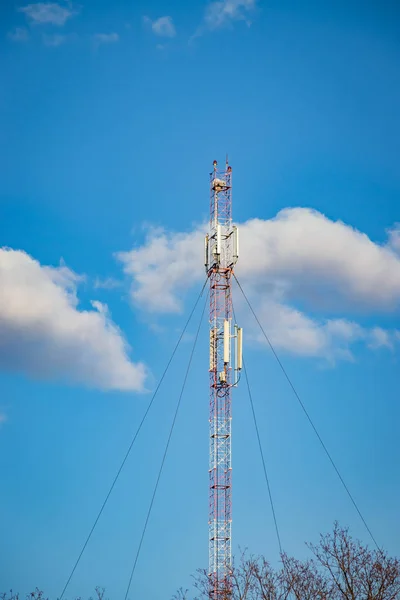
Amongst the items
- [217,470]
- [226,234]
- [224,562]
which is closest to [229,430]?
[217,470]

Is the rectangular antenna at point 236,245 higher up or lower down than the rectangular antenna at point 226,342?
higher up

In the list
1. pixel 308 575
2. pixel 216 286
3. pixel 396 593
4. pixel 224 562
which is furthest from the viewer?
pixel 216 286

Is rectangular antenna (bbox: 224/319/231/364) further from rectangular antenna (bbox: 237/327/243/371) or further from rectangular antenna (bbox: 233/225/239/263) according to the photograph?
rectangular antenna (bbox: 233/225/239/263)

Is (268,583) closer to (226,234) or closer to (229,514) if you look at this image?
(229,514)

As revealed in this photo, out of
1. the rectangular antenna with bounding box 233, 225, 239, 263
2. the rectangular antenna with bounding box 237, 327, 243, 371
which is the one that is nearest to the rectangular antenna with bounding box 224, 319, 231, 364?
the rectangular antenna with bounding box 237, 327, 243, 371

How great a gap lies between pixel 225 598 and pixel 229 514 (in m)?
10.8

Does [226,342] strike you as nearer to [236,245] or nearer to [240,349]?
[240,349]

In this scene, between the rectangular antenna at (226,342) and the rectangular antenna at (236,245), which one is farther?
the rectangular antenna at (236,245)

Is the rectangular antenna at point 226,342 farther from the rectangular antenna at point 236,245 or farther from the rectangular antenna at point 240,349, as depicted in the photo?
the rectangular antenna at point 236,245

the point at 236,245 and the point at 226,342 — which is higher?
the point at 236,245

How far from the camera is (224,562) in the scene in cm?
8181

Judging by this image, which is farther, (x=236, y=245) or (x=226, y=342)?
(x=236, y=245)


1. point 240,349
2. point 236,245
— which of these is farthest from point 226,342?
point 236,245

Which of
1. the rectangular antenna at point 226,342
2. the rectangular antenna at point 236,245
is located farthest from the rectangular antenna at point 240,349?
the rectangular antenna at point 236,245
